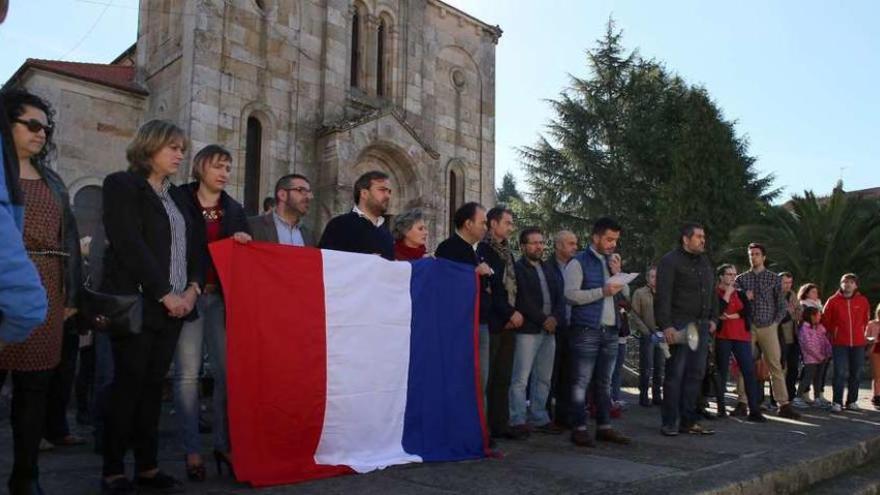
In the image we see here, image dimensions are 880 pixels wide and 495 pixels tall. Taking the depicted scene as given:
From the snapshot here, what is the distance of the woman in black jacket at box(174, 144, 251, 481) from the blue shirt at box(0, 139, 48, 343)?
1.99 m

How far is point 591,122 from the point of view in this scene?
109 ft

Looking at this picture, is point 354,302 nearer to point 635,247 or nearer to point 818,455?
point 818,455

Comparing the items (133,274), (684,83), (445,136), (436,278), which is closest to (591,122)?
(684,83)

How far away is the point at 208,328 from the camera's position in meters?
4.64

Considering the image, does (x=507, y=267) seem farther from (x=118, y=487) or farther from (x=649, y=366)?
(x=649, y=366)

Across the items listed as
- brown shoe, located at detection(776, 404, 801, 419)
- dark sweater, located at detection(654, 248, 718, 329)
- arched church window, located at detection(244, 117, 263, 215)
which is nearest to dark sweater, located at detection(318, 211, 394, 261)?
dark sweater, located at detection(654, 248, 718, 329)

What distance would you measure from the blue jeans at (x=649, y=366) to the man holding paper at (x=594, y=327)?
3478mm

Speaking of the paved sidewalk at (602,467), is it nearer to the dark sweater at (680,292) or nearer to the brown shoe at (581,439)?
the brown shoe at (581,439)

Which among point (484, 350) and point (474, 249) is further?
point (474, 249)

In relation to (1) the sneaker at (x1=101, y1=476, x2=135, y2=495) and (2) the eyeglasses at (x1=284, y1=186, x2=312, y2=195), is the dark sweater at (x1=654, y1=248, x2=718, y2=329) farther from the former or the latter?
(1) the sneaker at (x1=101, y1=476, x2=135, y2=495)

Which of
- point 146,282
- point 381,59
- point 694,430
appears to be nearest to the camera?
point 146,282

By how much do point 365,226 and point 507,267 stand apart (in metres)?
1.80

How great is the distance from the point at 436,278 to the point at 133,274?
2363 millimetres

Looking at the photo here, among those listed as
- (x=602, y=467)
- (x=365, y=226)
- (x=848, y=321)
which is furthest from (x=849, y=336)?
(x=365, y=226)
